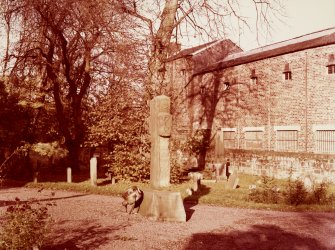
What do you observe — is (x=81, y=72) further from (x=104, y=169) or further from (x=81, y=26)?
(x=104, y=169)

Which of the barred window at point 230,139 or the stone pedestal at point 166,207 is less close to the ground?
the barred window at point 230,139

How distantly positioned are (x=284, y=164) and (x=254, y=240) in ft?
39.5

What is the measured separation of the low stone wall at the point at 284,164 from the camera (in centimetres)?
1738

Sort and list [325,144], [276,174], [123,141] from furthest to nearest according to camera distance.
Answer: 1. [325,144]
2. [276,174]
3. [123,141]

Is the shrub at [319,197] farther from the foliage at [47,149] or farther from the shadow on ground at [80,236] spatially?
the foliage at [47,149]

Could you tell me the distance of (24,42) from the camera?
2062 cm

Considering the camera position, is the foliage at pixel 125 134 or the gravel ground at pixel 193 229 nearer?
the gravel ground at pixel 193 229

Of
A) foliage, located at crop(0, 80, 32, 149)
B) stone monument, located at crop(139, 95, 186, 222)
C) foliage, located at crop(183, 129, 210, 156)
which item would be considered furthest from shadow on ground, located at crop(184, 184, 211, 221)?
foliage, located at crop(183, 129, 210, 156)

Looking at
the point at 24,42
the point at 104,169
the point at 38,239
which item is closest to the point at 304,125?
the point at 104,169

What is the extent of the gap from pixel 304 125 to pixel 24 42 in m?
17.2

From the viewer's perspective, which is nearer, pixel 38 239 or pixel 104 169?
pixel 38 239


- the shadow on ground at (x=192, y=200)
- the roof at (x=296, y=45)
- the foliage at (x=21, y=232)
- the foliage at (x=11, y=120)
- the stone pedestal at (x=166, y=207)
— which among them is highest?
the roof at (x=296, y=45)

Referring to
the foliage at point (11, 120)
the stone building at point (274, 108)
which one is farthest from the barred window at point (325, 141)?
the foliage at point (11, 120)

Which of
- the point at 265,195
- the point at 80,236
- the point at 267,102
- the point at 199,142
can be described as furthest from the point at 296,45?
the point at 80,236
